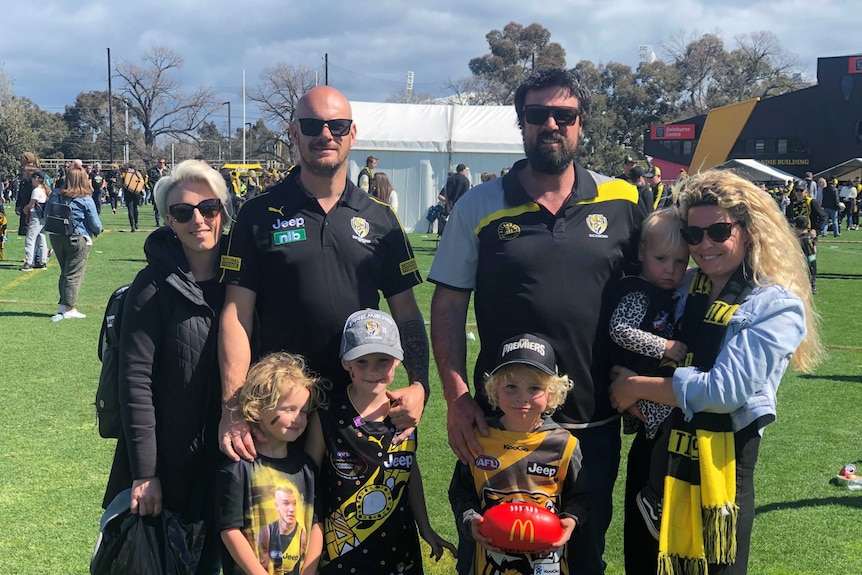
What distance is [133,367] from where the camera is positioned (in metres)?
2.88

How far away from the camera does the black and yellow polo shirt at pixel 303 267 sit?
3059 mm

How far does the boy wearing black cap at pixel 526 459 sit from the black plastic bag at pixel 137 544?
1.11m

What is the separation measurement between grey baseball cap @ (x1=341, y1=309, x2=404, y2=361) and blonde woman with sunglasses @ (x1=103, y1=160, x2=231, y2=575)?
54 centimetres

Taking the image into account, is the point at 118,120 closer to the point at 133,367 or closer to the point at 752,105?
the point at 752,105

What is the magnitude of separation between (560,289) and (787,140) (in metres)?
51.3

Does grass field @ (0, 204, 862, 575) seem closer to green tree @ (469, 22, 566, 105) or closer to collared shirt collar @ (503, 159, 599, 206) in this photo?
collared shirt collar @ (503, 159, 599, 206)

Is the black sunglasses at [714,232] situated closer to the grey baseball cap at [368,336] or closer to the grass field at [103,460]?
the grey baseball cap at [368,336]

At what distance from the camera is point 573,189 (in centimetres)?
321

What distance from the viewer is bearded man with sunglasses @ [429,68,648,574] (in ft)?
9.98

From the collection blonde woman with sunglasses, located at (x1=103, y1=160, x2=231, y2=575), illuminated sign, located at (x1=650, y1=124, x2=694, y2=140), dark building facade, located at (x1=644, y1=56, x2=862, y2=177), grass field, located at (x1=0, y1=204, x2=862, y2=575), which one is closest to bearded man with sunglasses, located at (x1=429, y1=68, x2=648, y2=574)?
blonde woman with sunglasses, located at (x1=103, y1=160, x2=231, y2=575)

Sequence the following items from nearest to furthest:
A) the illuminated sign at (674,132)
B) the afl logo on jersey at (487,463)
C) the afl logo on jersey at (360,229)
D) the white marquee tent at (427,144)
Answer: the afl logo on jersey at (487,463) < the afl logo on jersey at (360,229) < the white marquee tent at (427,144) < the illuminated sign at (674,132)

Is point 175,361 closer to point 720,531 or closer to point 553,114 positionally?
point 553,114

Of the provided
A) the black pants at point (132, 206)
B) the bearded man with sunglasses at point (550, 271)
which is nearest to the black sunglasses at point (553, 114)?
the bearded man with sunglasses at point (550, 271)

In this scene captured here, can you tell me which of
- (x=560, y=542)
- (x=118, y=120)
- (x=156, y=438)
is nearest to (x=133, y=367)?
(x=156, y=438)
